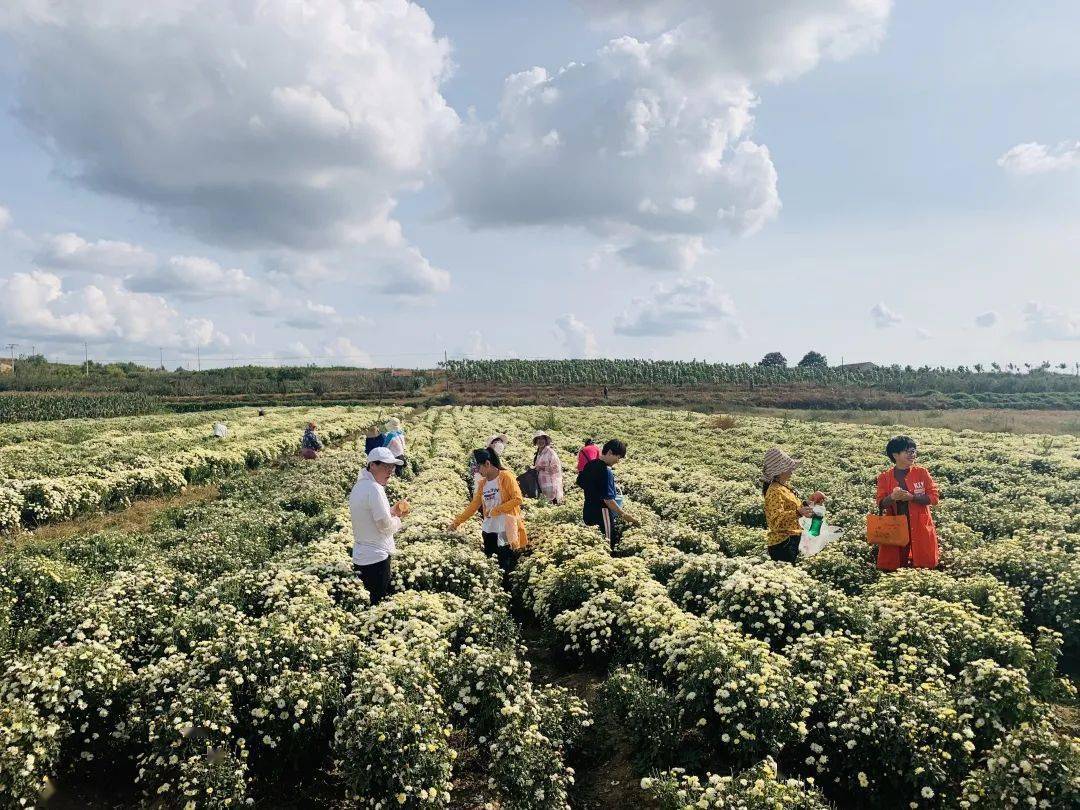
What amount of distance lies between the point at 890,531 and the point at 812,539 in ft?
4.19

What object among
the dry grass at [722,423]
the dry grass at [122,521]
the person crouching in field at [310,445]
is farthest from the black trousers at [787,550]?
the dry grass at [722,423]

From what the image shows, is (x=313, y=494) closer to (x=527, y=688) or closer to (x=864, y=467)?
(x=527, y=688)

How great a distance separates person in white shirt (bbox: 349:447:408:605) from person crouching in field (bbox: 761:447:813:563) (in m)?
4.85

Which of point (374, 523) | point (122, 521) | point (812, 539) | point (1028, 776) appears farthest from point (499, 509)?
point (122, 521)

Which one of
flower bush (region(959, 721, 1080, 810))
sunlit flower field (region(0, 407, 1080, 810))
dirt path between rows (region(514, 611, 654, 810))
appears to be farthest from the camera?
dirt path between rows (region(514, 611, 654, 810))

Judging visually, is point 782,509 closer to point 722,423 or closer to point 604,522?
point 604,522

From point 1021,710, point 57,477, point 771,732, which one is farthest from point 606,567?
point 57,477

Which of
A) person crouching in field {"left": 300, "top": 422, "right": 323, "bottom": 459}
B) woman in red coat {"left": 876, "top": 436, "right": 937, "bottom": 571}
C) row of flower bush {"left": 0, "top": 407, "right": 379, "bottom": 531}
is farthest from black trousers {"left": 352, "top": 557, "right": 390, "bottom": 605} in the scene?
person crouching in field {"left": 300, "top": 422, "right": 323, "bottom": 459}

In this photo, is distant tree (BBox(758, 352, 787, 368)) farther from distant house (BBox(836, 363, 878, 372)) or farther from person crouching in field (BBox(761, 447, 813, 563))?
person crouching in field (BBox(761, 447, 813, 563))

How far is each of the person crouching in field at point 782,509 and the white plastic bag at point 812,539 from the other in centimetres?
9

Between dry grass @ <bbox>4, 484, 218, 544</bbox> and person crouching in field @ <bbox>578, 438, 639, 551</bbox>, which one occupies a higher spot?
person crouching in field @ <bbox>578, 438, 639, 551</bbox>

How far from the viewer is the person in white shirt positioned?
7746 mm

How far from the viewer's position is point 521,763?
4.93m

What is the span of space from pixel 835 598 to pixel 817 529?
1.71 metres
